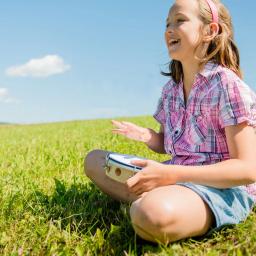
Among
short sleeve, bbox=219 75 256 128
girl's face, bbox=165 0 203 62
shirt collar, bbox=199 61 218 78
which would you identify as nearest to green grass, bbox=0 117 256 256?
short sleeve, bbox=219 75 256 128

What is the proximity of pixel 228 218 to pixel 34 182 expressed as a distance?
2182mm

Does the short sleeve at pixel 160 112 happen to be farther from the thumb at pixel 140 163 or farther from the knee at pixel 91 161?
the thumb at pixel 140 163

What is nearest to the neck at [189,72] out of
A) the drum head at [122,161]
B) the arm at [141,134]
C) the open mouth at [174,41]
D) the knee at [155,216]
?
the open mouth at [174,41]

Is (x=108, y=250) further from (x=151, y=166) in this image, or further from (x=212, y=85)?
(x=212, y=85)

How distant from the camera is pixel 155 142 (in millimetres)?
4273

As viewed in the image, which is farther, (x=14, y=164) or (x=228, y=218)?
(x=14, y=164)

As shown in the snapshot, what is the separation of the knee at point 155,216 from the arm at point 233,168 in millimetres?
241

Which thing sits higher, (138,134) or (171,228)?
(138,134)

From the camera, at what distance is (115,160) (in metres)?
3.55

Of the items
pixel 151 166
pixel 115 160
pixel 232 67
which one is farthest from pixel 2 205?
pixel 232 67

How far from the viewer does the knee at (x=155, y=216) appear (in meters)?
3.02

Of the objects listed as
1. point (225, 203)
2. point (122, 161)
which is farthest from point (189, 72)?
point (225, 203)

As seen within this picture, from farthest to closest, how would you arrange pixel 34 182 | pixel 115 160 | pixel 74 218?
pixel 34 182
pixel 74 218
pixel 115 160

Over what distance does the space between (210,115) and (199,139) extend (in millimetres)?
197
